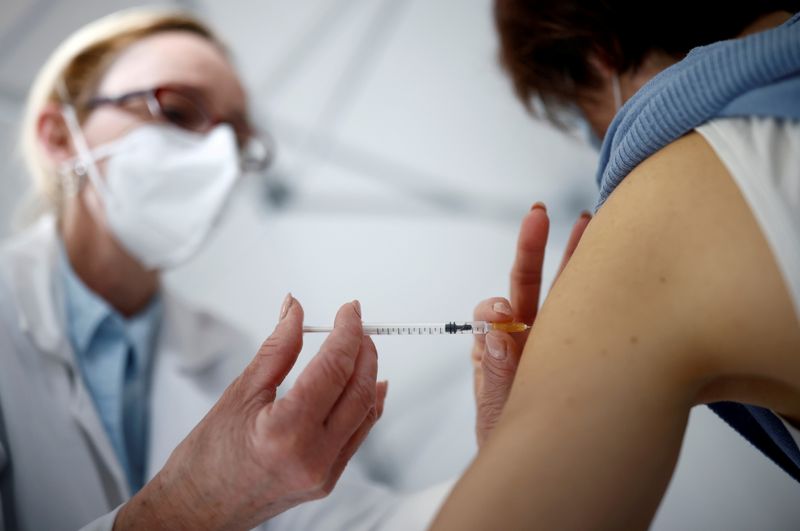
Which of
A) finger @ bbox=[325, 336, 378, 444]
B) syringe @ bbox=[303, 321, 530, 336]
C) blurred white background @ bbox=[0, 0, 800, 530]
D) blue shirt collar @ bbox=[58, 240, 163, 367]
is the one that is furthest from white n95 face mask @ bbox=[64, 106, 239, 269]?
finger @ bbox=[325, 336, 378, 444]

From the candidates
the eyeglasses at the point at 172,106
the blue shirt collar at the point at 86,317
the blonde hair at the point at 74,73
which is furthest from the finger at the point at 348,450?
the blonde hair at the point at 74,73

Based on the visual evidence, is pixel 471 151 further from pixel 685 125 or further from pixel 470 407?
pixel 685 125

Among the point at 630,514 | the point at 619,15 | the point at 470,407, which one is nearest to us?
the point at 630,514

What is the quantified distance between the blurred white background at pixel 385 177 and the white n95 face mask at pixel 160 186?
0.87ft

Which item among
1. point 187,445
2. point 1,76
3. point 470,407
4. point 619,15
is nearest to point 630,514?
point 187,445

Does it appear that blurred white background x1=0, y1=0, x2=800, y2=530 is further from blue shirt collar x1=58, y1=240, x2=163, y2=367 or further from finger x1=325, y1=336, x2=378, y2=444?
finger x1=325, y1=336, x2=378, y2=444

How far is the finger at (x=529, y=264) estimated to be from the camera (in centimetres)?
79

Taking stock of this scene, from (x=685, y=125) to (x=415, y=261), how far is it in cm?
101

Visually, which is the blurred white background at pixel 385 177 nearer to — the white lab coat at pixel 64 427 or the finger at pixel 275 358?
the white lab coat at pixel 64 427

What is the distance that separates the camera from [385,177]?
157 centimetres

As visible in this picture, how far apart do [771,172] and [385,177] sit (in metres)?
1.23

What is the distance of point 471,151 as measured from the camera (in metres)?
1.50

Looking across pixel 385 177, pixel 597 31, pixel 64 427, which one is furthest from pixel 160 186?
pixel 597 31

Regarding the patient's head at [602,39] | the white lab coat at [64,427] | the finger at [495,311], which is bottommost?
the white lab coat at [64,427]
